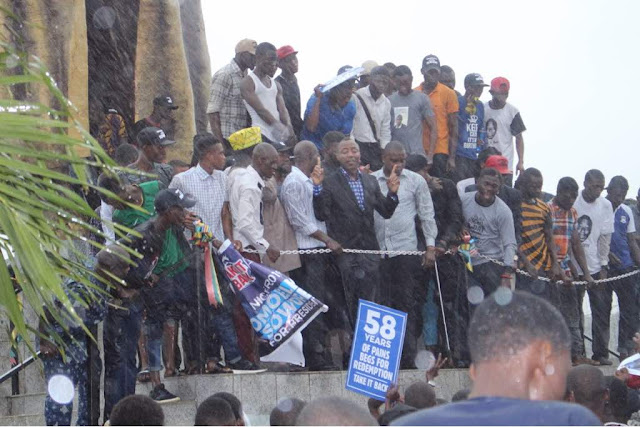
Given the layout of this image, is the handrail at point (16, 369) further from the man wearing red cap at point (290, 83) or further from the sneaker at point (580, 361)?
the sneaker at point (580, 361)

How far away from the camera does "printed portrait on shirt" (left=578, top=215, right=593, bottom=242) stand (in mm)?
14906

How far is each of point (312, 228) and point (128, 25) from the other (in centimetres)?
492

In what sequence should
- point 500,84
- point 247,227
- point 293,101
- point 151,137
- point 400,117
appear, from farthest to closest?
point 500,84, point 400,117, point 293,101, point 247,227, point 151,137

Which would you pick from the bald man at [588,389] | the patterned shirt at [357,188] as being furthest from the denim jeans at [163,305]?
the bald man at [588,389]

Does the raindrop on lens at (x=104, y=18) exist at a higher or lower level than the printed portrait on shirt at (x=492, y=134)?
higher

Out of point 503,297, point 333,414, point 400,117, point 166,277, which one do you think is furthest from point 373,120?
point 503,297

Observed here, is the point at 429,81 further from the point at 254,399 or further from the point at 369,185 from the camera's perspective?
the point at 254,399

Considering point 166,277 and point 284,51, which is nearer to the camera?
point 166,277

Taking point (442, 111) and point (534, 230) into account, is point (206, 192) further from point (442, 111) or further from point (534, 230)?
point (442, 111)

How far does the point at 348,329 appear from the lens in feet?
38.2

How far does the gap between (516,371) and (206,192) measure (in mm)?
7515

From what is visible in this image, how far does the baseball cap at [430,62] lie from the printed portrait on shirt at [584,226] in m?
2.46

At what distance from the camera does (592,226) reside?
1490 cm

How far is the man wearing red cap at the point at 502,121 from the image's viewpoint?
1568 centimetres
